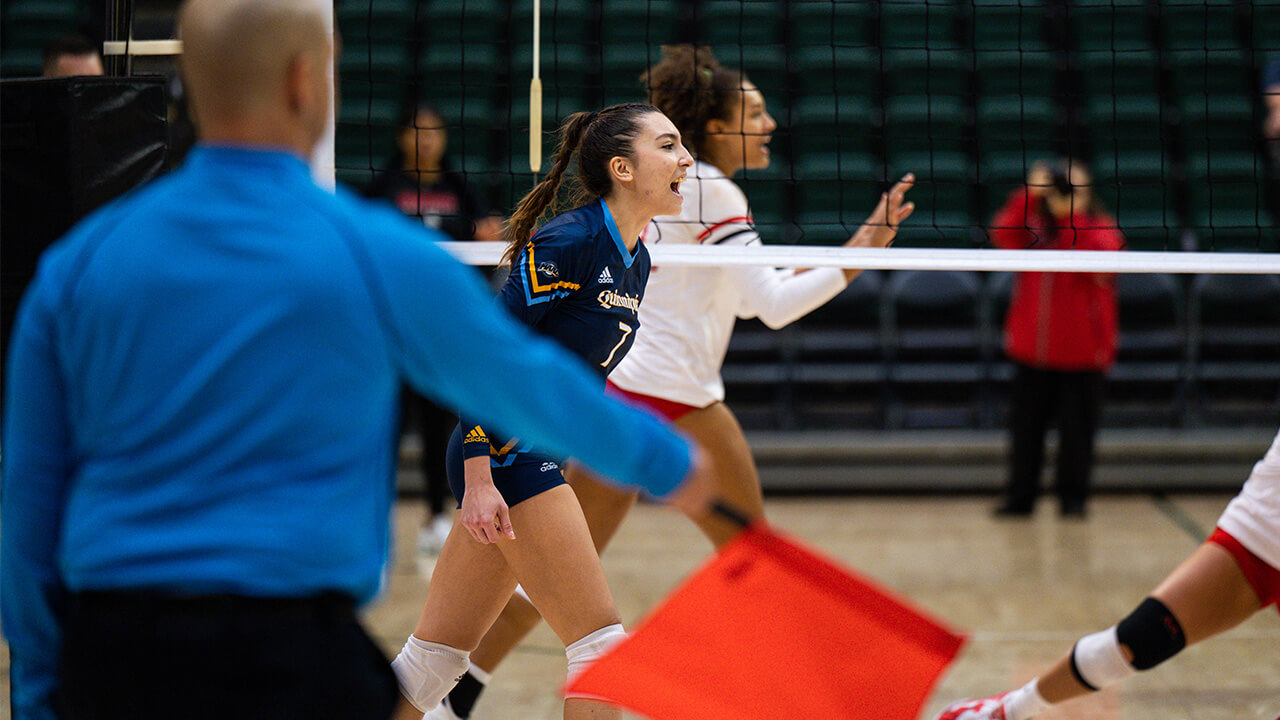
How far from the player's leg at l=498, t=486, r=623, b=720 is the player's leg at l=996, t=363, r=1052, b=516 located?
4129 millimetres

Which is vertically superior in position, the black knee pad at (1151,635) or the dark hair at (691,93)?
the dark hair at (691,93)

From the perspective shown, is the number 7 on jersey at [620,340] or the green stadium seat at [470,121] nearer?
the number 7 on jersey at [620,340]

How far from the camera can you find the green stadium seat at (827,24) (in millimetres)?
8398

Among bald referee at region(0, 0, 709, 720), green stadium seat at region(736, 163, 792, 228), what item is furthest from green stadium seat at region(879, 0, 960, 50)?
bald referee at region(0, 0, 709, 720)

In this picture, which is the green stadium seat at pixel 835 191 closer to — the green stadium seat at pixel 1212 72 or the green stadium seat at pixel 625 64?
the green stadium seat at pixel 625 64

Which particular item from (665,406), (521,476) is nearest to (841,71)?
(665,406)

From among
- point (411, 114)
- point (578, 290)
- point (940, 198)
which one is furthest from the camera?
point (940, 198)

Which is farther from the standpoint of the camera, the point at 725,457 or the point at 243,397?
the point at 725,457

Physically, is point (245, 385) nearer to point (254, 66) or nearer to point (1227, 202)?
point (254, 66)

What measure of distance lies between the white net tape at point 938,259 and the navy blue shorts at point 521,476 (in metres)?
0.83

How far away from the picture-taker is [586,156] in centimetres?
284

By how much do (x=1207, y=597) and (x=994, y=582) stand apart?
2429 millimetres

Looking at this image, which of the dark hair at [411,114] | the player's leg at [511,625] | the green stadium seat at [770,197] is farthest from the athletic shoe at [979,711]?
the green stadium seat at [770,197]

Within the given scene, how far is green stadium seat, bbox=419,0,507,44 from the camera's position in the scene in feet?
27.6
